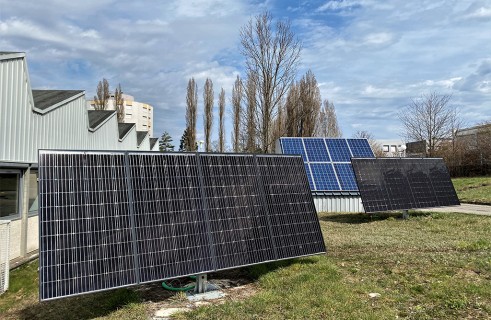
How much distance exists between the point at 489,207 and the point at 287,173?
1371 centimetres

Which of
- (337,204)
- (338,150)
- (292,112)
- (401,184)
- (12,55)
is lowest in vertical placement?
(337,204)

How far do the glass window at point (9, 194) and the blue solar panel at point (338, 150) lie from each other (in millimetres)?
13000

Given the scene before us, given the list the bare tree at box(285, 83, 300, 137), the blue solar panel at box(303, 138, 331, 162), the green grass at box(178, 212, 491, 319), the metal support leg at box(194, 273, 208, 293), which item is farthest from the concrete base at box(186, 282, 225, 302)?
the bare tree at box(285, 83, 300, 137)

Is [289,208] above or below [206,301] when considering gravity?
above

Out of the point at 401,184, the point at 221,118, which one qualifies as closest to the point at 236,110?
the point at 221,118

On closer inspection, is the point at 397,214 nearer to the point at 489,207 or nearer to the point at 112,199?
the point at 489,207

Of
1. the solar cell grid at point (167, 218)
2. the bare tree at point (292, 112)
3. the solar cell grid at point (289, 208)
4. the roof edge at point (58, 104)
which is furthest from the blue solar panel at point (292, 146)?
the bare tree at point (292, 112)

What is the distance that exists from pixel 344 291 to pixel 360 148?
Result: 44.6ft

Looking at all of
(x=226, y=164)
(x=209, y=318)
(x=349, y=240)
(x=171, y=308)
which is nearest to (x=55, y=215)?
(x=171, y=308)

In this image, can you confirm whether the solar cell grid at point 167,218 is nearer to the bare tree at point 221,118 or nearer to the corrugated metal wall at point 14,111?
the corrugated metal wall at point 14,111

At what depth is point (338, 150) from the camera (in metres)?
18.0

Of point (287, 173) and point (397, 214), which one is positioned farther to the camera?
point (397, 214)

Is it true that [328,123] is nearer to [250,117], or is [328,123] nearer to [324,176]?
[250,117]

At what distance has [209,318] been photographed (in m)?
4.65
